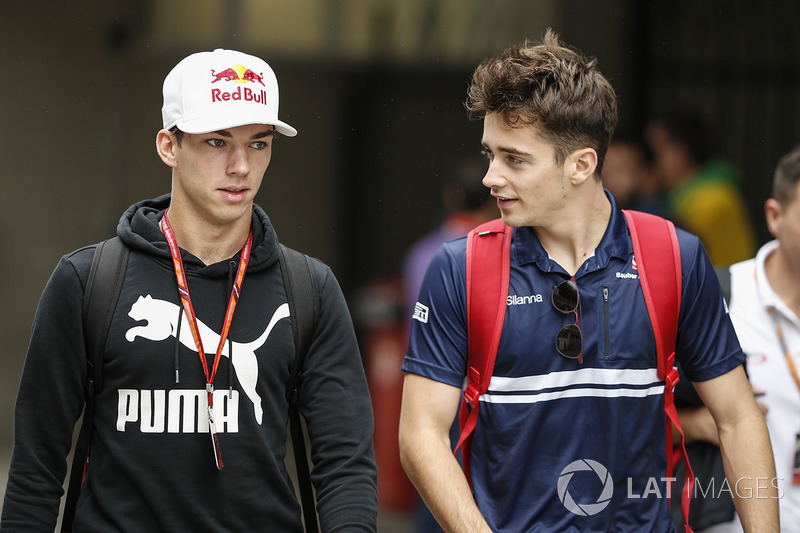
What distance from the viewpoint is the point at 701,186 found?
6410 millimetres

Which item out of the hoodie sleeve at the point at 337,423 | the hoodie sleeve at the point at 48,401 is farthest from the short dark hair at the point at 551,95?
the hoodie sleeve at the point at 48,401

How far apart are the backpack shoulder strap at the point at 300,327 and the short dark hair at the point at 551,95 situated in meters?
0.76

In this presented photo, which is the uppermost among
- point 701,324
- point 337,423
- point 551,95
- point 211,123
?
point 551,95

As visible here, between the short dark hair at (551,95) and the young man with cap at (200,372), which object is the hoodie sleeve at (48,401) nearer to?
the young man with cap at (200,372)

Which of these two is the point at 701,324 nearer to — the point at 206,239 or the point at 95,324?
the point at 206,239

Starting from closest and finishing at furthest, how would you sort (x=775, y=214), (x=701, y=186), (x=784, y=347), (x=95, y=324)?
(x=95, y=324) < (x=784, y=347) < (x=775, y=214) < (x=701, y=186)

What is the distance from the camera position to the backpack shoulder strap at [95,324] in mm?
2924

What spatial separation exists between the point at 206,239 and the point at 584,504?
4.43 feet

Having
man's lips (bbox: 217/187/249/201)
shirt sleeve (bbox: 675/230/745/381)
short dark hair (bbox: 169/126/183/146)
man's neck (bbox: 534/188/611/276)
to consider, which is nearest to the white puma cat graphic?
man's lips (bbox: 217/187/249/201)

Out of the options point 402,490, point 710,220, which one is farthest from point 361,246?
point 710,220

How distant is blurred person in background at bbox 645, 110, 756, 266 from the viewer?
622cm

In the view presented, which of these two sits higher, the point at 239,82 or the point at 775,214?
the point at 239,82

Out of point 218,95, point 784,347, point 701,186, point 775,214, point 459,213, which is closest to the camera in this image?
point 218,95

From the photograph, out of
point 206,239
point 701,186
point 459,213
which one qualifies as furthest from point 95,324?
point 701,186
